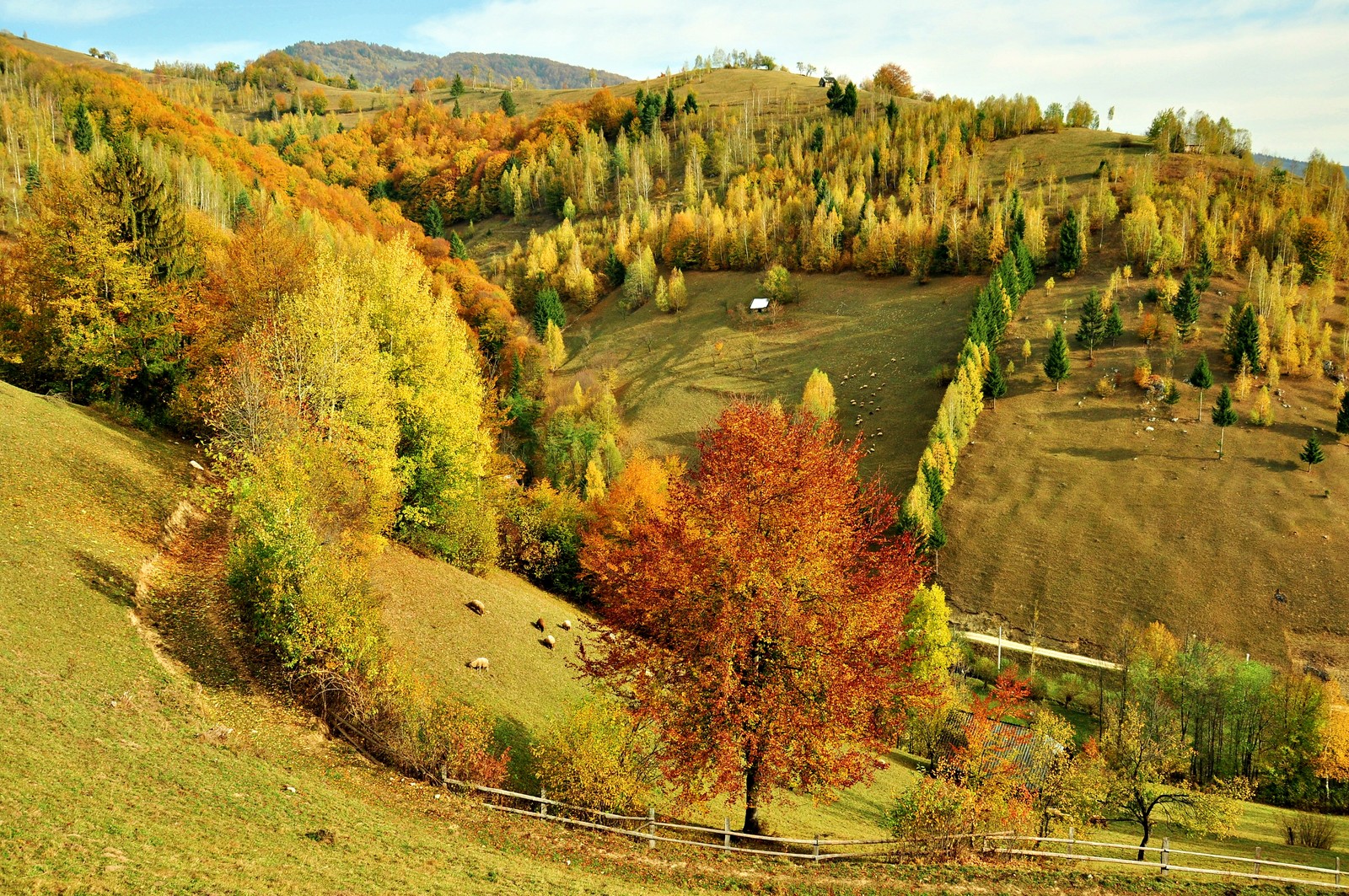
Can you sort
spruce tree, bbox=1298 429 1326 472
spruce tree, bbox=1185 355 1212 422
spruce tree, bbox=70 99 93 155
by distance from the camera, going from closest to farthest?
spruce tree, bbox=1298 429 1326 472, spruce tree, bbox=1185 355 1212 422, spruce tree, bbox=70 99 93 155

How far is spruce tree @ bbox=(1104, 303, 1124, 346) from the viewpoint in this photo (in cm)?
10139

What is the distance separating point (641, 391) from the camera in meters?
114

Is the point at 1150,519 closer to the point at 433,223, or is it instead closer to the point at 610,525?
the point at 610,525

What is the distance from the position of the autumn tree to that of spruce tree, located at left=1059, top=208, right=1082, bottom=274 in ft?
158

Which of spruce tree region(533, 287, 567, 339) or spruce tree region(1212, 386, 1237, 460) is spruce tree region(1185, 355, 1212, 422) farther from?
spruce tree region(533, 287, 567, 339)

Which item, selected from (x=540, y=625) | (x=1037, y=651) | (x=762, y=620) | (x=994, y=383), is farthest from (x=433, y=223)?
(x=762, y=620)

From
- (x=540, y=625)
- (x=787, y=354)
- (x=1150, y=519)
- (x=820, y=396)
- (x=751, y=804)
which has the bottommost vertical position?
(x=1150, y=519)

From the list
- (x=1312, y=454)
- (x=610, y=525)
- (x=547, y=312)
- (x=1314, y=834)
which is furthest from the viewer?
(x=547, y=312)

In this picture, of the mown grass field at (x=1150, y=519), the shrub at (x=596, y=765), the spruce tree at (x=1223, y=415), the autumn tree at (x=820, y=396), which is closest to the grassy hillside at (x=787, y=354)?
the autumn tree at (x=820, y=396)

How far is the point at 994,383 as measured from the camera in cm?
9556

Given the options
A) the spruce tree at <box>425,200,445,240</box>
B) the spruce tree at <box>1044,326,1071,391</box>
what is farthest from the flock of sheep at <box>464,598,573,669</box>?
the spruce tree at <box>425,200,445,240</box>

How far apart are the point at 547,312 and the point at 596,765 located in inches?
4536

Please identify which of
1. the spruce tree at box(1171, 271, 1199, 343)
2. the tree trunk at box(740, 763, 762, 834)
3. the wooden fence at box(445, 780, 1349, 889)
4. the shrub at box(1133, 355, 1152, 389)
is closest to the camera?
the wooden fence at box(445, 780, 1349, 889)

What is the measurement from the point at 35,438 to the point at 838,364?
95.1 meters
